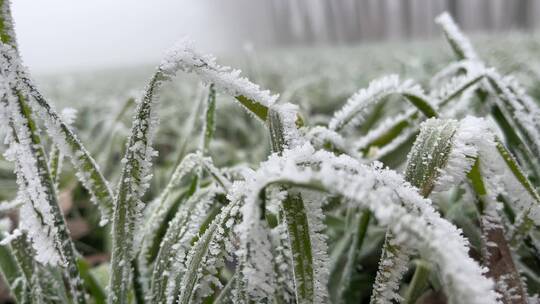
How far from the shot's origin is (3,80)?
0.43m

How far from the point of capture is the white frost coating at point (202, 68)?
0.44 m

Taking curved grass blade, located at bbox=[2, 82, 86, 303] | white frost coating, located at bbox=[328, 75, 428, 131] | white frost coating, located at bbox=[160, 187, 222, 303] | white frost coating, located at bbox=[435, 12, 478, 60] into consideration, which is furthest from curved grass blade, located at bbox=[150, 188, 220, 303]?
white frost coating, located at bbox=[435, 12, 478, 60]

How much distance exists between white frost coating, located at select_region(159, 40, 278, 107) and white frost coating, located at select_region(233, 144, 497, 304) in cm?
9

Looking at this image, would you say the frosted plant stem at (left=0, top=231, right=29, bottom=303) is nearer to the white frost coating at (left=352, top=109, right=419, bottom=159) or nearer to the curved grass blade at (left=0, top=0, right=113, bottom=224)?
the curved grass blade at (left=0, top=0, right=113, bottom=224)

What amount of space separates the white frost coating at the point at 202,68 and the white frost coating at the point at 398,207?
90 millimetres

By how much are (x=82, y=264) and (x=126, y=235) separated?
0.29m

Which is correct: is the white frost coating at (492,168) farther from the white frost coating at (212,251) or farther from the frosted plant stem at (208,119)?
the frosted plant stem at (208,119)

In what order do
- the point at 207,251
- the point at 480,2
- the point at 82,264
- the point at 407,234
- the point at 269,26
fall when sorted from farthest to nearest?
the point at 269,26 → the point at 480,2 → the point at 82,264 → the point at 207,251 → the point at 407,234

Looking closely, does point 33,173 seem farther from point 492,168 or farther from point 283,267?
point 492,168

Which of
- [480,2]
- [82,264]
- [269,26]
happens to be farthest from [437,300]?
[269,26]

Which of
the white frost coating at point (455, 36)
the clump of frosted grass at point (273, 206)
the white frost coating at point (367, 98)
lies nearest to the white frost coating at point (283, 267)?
the clump of frosted grass at point (273, 206)

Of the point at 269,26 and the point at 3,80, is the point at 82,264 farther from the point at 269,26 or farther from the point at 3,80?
the point at 269,26

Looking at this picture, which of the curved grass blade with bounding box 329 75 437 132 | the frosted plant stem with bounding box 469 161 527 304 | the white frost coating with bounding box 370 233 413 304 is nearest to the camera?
the white frost coating with bounding box 370 233 413 304

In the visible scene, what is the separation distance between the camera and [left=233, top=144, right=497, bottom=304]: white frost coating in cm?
28
